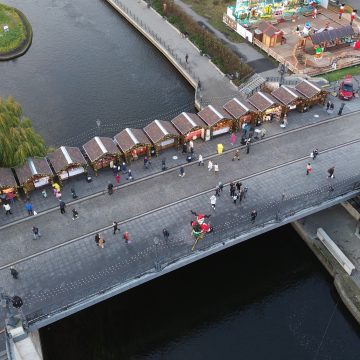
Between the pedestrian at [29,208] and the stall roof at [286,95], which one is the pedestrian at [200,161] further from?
the pedestrian at [29,208]

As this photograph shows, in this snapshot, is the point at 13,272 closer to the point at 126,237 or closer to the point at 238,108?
the point at 126,237

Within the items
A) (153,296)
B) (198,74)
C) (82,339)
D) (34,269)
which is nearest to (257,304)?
(153,296)

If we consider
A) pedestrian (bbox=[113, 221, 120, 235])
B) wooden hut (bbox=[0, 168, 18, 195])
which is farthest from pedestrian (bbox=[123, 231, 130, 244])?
wooden hut (bbox=[0, 168, 18, 195])

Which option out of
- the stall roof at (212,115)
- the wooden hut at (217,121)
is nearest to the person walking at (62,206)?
the wooden hut at (217,121)

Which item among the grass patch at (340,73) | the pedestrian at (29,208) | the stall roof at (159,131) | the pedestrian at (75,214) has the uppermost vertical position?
the stall roof at (159,131)

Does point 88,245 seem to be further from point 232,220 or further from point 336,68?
point 336,68

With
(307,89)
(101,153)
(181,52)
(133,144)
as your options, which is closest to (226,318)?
(133,144)
